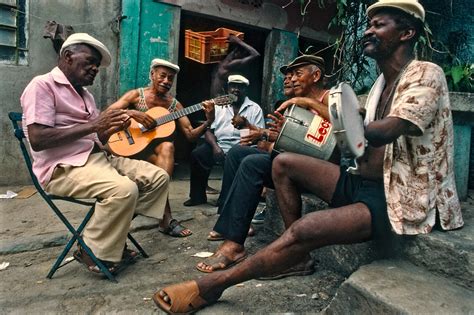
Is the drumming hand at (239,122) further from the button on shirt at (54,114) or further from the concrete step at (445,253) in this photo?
the concrete step at (445,253)

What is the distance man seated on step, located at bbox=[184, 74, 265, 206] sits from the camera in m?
A: 4.84

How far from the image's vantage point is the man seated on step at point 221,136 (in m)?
4.84

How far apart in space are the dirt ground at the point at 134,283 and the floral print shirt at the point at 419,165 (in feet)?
2.67

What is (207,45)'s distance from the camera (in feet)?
18.4

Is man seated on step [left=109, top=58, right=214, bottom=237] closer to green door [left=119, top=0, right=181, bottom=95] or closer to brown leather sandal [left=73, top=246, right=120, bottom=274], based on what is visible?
green door [left=119, top=0, right=181, bottom=95]

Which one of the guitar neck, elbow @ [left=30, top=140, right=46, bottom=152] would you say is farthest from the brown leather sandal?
the guitar neck

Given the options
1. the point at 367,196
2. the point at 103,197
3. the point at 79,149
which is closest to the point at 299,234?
the point at 367,196

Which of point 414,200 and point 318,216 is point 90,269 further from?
point 414,200

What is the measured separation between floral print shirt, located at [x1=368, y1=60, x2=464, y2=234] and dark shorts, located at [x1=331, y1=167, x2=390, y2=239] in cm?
6

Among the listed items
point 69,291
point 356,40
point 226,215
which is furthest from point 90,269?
point 356,40

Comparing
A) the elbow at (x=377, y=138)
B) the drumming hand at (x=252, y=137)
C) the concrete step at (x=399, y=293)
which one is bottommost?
the concrete step at (x=399, y=293)

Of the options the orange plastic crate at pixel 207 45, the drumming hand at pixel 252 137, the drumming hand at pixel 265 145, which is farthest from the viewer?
the orange plastic crate at pixel 207 45

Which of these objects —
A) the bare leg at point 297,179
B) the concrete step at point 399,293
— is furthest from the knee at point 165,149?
the concrete step at point 399,293

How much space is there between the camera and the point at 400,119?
203 centimetres
